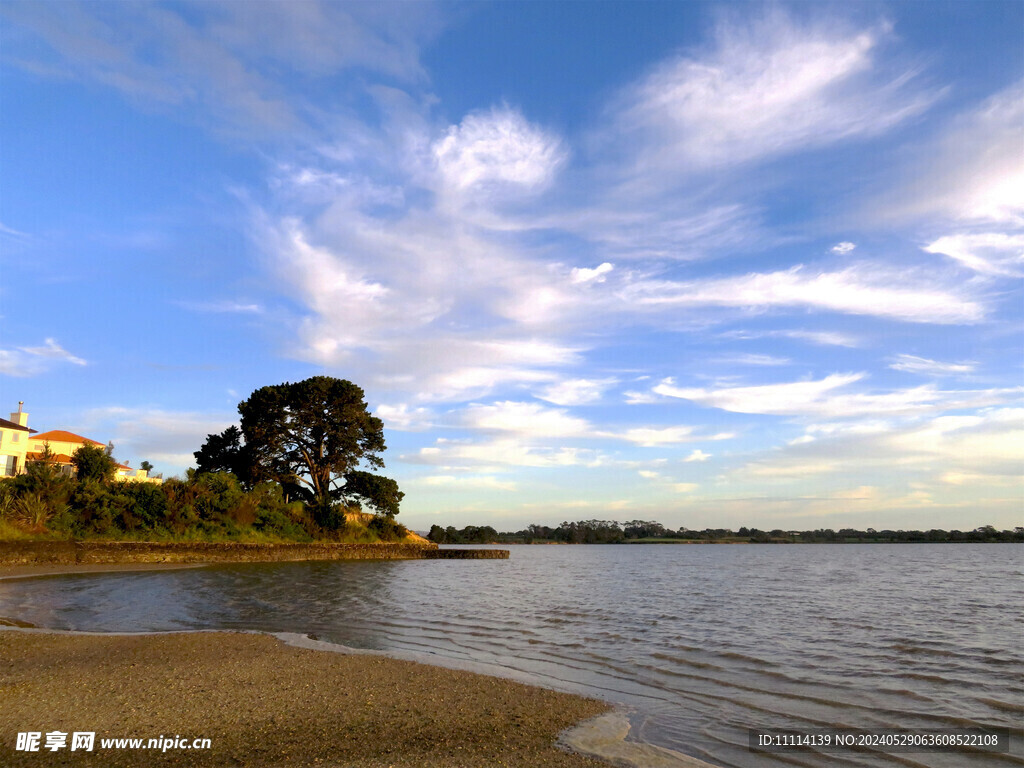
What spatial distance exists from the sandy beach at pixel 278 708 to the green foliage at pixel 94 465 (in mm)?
34977

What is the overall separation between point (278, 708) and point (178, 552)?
1381 inches

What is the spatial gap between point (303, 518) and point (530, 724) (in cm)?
4590

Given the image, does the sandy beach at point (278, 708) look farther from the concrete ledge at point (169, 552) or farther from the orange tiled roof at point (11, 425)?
the orange tiled roof at point (11, 425)

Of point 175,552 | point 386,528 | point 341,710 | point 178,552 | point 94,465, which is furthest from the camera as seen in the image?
point 386,528

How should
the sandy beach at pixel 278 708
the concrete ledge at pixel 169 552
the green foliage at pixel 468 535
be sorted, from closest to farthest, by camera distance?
the sandy beach at pixel 278 708 → the concrete ledge at pixel 169 552 → the green foliage at pixel 468 535

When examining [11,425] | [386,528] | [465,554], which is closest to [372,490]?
[386,528]

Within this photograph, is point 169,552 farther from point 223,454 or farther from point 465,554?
point 465,554

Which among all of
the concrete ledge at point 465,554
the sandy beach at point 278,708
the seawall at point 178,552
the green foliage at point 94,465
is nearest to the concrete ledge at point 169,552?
the seawall at point 178,552

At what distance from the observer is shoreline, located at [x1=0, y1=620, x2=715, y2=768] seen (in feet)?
19.2

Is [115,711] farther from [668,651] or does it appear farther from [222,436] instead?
[222,436]

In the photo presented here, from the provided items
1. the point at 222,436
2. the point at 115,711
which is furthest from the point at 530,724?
the point at 222,436

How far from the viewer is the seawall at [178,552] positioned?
99.1ft

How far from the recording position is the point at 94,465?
40.7 m

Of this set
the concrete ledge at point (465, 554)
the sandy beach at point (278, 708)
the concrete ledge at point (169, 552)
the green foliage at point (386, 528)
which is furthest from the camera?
the concrete ledge at point (465, 554)
